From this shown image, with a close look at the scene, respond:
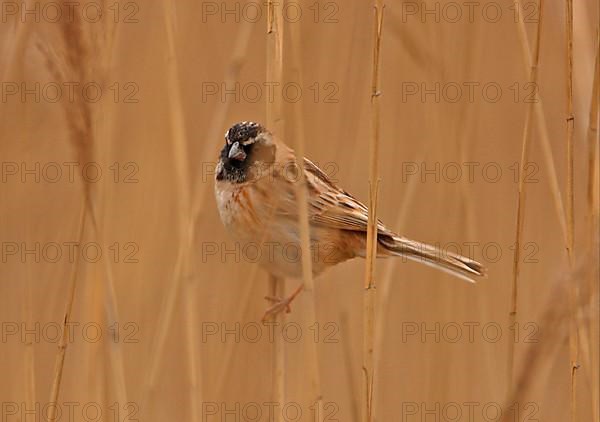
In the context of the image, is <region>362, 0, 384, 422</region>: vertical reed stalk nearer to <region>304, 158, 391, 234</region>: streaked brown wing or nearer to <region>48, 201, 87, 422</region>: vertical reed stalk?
<region>48, 201, 87, 422</region>: vertical reed stalk

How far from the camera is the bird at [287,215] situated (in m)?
3.23

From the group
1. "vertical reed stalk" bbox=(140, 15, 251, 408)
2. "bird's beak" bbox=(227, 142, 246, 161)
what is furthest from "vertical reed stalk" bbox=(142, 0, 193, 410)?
"bird's beak" bbox=(227, 142, 246, 161)

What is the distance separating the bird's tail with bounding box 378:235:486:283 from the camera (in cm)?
312

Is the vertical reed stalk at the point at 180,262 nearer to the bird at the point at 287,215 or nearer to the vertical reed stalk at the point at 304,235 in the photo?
the vertical reed stalk at the point at 304,235

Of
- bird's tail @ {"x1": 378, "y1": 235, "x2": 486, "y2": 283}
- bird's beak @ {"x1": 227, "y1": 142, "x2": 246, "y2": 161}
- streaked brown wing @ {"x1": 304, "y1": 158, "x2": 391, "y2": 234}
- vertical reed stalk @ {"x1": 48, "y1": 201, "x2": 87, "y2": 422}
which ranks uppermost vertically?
bird's beak @ {"x1": 227, "y1": 142, "x2": 246, "y2": 161}

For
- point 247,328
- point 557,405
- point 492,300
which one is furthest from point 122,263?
point 557,405

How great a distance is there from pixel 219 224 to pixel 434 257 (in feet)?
4.77

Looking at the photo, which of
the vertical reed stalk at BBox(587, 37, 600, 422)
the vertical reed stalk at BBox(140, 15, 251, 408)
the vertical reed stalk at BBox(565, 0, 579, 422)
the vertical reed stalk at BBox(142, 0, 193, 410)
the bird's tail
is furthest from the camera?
the bird's tail

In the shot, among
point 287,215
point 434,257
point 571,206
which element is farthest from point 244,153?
point 571,206

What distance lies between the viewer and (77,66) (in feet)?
6.23

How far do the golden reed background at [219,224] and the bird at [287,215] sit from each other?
0.12 meters

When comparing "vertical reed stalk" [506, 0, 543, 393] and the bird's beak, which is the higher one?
the bird's beak

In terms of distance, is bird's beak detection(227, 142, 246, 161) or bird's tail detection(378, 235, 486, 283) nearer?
bird's tail detection(378, 235, 486, 283)

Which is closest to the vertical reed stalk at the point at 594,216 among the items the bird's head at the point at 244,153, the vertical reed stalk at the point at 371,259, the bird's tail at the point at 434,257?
the vertical reed stalk at the point at 371,259
